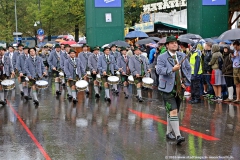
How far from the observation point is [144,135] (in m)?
9.72

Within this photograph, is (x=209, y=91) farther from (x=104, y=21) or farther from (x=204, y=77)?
(x=104, y=21)

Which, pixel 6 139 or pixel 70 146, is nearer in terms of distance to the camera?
pixel 70 146

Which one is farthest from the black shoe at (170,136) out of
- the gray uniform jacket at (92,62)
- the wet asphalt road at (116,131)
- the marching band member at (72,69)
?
the gray uniform jacket at (92,62)

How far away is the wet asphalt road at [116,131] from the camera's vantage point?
8.17m

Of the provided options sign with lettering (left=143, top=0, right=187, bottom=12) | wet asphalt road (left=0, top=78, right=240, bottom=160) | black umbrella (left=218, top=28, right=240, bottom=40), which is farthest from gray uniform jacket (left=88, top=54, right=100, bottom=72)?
sign with lettering (left=143, top=0, right=187, bottom=12)

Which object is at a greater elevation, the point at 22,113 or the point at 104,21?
the point at 104,21

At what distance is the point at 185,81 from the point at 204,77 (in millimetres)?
7337

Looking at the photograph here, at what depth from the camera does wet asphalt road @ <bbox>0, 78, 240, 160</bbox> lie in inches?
322

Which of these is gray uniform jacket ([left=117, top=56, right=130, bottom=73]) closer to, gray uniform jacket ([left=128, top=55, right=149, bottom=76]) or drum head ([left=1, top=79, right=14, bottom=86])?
gray uniform jacket ([left=128, top=55, right=149, bottom=76])

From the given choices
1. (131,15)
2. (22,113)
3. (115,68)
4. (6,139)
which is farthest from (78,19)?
(6,139)

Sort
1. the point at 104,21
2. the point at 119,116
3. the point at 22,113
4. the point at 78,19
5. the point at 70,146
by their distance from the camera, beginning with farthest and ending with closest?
the point at 78,19, the point at 104,21, the point at 22,113, the point at 119,116, the point at 70,146

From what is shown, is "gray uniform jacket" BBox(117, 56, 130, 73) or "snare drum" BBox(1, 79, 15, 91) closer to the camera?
"snare drum" BBox(1, 79, 15, 91)

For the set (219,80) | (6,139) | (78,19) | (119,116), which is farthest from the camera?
(78,19)

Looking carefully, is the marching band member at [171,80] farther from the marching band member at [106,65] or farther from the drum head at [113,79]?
the marching band member at [106,65]
